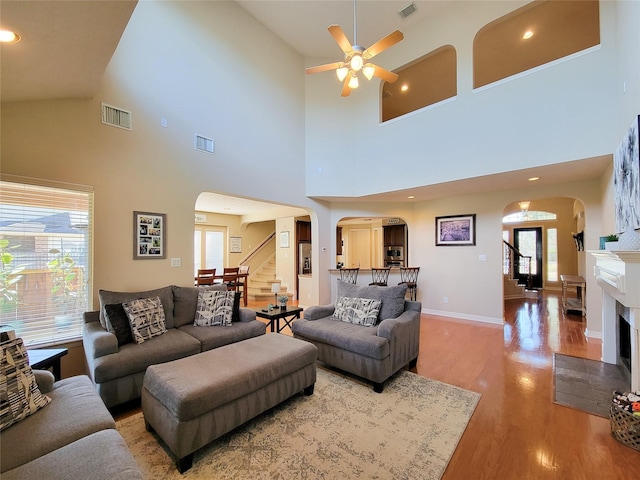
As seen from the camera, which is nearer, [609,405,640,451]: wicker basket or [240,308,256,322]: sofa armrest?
[609,405,640,451]: wicker basket

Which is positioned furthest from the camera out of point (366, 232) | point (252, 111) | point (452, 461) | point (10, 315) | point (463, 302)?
point (366, 232)

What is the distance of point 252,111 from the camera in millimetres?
4980

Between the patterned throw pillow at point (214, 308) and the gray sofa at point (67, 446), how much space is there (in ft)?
5.54

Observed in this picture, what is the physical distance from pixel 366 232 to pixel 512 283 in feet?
16.4

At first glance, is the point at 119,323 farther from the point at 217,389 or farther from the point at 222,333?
the point at 217,389

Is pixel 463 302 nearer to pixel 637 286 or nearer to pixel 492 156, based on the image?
pixel 492 156

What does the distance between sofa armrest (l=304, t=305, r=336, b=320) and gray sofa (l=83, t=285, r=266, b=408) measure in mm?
597

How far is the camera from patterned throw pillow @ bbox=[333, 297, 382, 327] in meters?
3.27

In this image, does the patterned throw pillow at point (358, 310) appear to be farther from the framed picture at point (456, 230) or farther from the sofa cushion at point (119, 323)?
the framed picture at point (456, 230)

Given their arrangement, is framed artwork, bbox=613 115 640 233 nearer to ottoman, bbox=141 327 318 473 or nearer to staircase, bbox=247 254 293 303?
ottoman, bbox=141 327 318 473

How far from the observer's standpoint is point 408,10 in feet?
15.8

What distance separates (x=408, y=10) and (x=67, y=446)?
22.0ft

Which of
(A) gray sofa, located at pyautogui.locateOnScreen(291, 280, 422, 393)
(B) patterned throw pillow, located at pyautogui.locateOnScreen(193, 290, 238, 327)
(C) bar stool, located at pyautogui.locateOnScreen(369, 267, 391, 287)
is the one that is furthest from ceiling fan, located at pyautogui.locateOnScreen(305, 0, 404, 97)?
(C) bar stool, located at pyautogui.locateOnScreen(369, 267, 391, 287)

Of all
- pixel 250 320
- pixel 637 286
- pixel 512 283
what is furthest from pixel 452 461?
pixel 512 283
